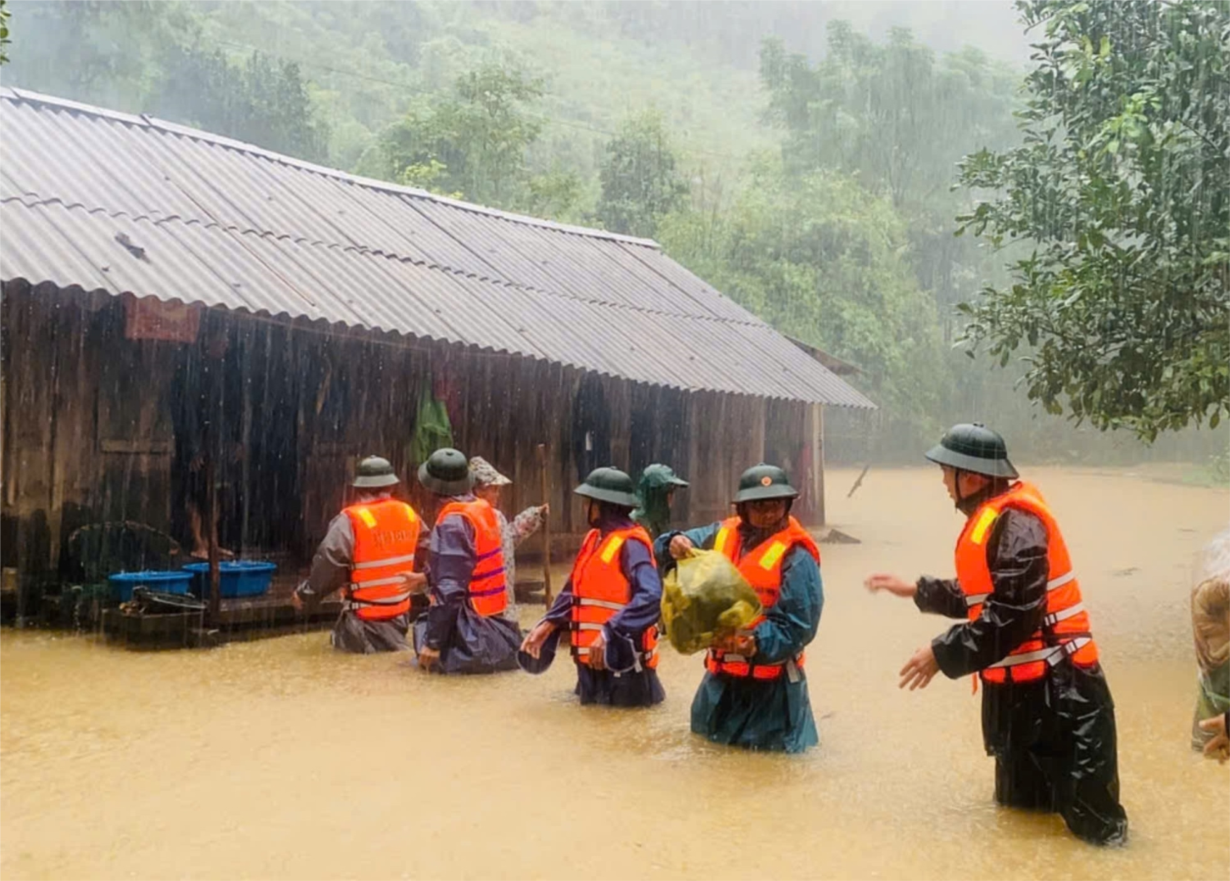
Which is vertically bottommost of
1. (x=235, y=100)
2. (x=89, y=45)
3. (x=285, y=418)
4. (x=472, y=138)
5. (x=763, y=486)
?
(x=763, y=486)

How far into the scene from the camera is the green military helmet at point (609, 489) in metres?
6.34

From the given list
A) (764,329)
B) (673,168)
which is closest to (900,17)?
(673,168)

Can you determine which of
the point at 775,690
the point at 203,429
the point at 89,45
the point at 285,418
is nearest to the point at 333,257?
the point at 285,418

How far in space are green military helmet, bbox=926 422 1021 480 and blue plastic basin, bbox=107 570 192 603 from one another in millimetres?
6292

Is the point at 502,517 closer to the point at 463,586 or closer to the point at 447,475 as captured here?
the point at 447,475

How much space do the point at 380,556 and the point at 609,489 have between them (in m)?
2.49

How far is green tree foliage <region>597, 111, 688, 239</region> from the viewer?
35062 millimetres

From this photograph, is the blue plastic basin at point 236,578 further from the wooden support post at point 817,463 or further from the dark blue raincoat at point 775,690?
the wooden support post at point 817,463

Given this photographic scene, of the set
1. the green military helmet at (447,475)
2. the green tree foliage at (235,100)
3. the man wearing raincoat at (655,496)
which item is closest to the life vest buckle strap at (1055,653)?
the man wearing raincoat at (655,496)

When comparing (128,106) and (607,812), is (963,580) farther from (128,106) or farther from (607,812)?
(128,106)

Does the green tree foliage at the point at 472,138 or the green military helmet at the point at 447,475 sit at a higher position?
the green tree foliage at the point at 472,138

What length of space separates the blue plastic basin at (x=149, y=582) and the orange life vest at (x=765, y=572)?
4951mm

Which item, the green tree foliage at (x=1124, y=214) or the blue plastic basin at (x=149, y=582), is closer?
the green tree foliage at (x=1124, y=214)

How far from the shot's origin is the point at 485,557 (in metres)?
7.55
